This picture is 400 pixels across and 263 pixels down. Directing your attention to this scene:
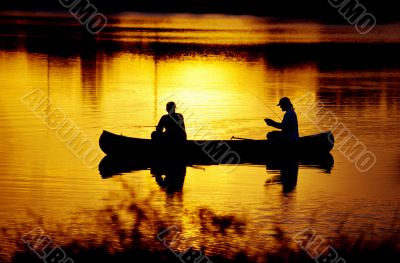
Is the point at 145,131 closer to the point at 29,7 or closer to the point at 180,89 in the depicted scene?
the point at 180,89

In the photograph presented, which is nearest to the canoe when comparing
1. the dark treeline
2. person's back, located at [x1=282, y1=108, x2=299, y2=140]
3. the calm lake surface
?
person's back, located at [x1=282, y1=108, x2=299, y2=140]

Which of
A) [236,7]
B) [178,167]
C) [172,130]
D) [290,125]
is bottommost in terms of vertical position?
[178,167]

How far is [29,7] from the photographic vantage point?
13900 cm

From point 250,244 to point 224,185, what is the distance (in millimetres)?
6714

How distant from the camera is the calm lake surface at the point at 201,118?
19503mm

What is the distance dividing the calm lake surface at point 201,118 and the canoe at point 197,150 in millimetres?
649

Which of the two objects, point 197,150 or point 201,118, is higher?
point 201,118

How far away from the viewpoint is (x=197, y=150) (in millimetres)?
25500

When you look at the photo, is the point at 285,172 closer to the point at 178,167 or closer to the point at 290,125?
the point at 290,125

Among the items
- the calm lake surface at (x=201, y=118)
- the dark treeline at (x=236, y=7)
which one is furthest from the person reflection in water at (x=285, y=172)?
the dark treeline at (x=236, y=7)

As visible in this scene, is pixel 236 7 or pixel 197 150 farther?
pixel 236 7

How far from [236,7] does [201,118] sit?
11482cm

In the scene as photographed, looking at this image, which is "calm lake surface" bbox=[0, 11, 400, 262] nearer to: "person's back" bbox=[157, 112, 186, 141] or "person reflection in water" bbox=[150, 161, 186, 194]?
"person reflection in water" bbox=[150, 161, 186, 194]

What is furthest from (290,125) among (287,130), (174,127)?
(174,127)
